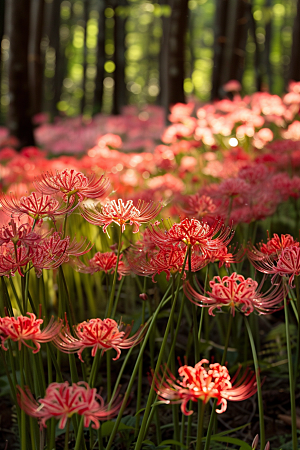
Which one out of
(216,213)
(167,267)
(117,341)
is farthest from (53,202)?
(216,213)

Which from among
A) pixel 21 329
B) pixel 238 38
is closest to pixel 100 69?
pixel 238 38

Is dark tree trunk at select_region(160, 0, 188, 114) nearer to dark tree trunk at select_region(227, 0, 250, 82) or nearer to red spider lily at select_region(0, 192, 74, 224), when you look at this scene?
dark tree trunk at select_region(227, 0, 250, 82)

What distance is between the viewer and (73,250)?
54.9 inches

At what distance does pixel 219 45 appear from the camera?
10.0 meters

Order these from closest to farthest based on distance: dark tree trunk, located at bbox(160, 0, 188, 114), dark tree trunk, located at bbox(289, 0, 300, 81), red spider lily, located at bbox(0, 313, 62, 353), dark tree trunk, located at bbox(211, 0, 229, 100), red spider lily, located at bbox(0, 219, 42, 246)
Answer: red spider lily, located at bbox(0, 313, 62, 353) < red spider lily, located at bbox(0, 219, 42, 246) < dark tree trunk, located at bbox(160, 0, 188, 114) < dark tree trunk, located at bbox(211, 0, 229, 100) < dark tree trunk, located at bbox(289, 0, 300, 81)

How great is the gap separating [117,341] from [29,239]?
0.37 metres

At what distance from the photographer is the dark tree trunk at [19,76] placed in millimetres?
7223

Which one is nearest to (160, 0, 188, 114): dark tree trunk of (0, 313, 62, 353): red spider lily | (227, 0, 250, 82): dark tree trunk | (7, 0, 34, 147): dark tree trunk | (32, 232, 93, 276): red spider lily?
(7, 0, 34, 147): dark tree trunk

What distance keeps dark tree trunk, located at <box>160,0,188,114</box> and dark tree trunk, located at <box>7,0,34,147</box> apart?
92.9 inches

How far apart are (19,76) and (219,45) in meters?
4.76

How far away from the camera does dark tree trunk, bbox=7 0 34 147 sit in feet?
23.7

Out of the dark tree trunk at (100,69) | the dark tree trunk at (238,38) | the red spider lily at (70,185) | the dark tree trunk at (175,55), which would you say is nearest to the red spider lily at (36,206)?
the red spider lily at (70,185)

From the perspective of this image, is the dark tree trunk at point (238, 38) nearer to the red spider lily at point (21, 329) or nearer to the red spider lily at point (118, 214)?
the red spider lily at point (118, 214)

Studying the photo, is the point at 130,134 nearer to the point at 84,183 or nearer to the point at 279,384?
the point at 279,384
